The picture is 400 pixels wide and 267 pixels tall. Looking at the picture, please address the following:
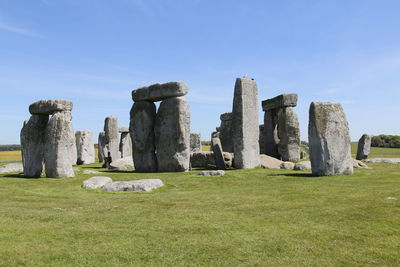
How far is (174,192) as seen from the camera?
8.30 metres

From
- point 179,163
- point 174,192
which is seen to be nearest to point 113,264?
point 174,192

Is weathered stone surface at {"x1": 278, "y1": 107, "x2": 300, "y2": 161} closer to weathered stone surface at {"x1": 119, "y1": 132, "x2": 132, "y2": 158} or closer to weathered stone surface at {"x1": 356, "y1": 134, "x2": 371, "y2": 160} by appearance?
weathered stone surface at {"x1": 356, "y1": 134, "x2": 371, "y2": 160}

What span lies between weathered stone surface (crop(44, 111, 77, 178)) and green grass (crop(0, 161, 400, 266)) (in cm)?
354

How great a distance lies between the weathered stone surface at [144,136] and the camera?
15289 millimetres

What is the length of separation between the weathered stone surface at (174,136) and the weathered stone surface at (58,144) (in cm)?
394

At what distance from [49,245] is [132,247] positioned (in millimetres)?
1081

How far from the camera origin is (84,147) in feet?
84.3

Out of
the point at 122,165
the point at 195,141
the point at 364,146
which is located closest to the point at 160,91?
the point at 122,165

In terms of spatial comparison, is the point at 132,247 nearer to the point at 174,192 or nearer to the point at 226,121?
the point at 174,192

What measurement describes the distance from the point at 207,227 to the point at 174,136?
938 centimetres

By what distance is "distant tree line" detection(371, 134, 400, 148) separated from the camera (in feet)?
136

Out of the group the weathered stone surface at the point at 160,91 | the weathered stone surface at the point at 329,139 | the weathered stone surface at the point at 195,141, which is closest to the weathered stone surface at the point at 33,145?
the weathered stone surface at the point at 160,91

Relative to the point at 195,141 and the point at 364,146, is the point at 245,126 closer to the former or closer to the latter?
the point at 195,141

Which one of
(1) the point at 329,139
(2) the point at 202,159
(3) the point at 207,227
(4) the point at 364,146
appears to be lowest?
(3) the point at 207,227
